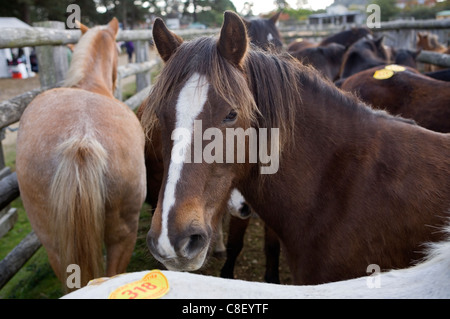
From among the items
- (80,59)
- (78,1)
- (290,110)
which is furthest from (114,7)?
(290,110)

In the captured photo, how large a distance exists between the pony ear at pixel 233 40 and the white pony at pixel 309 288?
47.4 inches

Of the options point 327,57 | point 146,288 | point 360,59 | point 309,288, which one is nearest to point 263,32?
point 360,59

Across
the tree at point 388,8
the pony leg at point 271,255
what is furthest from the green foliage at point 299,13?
the pony leg at point 271,255

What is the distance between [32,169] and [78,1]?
31.0m

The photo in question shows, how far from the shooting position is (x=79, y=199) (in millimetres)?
2184

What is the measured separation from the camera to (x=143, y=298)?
88cm

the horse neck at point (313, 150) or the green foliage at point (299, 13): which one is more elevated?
the green foliage at point (299, 13)

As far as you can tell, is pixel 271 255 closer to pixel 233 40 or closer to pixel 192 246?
pixel 192 246

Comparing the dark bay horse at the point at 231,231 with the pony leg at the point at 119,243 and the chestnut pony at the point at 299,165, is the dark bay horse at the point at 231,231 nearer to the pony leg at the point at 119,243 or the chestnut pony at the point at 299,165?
the pony leg at the point at 119,243

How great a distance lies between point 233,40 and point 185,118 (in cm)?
51

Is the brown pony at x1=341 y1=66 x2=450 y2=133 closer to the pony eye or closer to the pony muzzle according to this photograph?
the pony eye

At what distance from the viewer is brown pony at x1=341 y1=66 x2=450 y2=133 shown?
327 centimetres

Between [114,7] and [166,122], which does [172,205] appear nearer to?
[166,122]

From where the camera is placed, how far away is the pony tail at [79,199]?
215 cm
